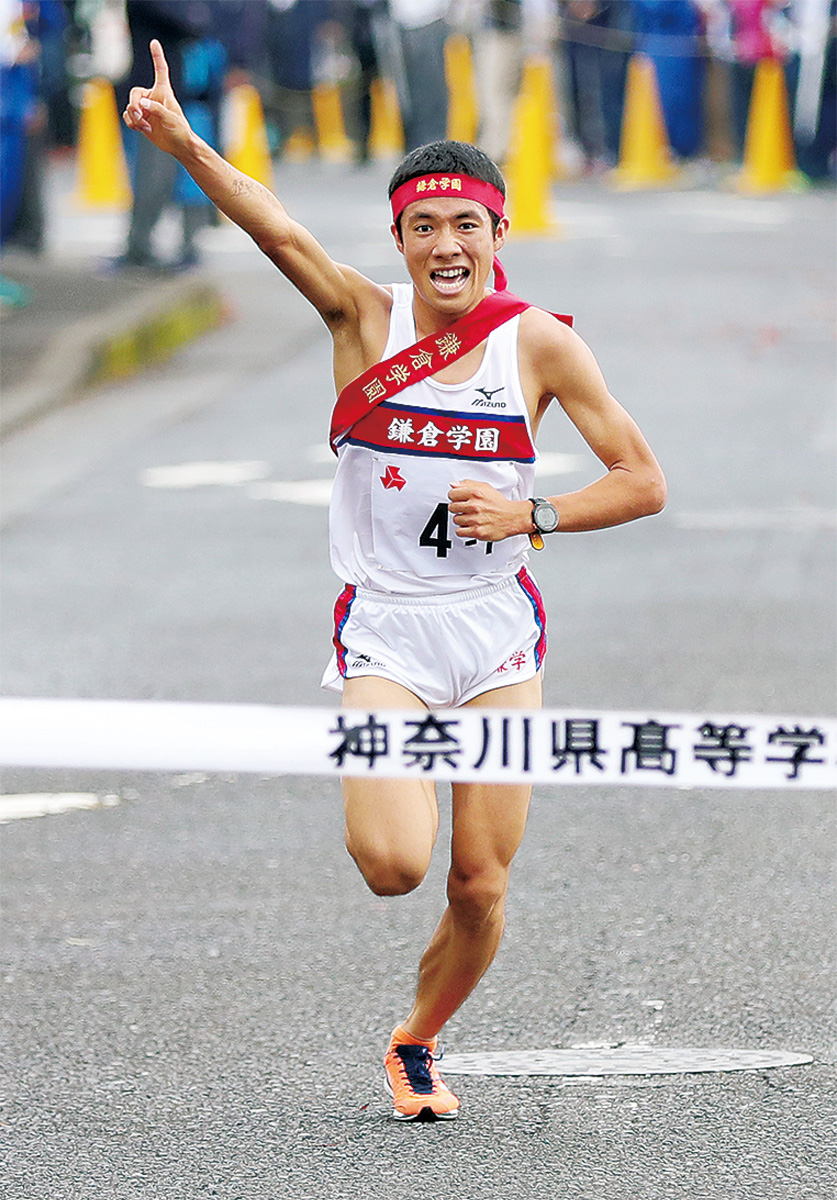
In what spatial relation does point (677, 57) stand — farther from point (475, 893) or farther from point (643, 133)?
point (475, 893)

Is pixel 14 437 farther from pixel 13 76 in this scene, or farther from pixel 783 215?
pixel 783 215

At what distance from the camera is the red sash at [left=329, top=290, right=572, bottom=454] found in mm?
3902

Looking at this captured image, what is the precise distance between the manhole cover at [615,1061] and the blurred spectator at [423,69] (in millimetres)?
21051

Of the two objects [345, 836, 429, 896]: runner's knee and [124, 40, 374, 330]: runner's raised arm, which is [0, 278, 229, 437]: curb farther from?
[345, 836, 429, 896]: runner's knee

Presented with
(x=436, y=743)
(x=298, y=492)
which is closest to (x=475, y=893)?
(x=436, y=743)

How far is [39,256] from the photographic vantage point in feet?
54.7

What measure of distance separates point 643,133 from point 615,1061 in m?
23.6

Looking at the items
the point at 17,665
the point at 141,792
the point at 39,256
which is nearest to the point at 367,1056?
the point at 141,792

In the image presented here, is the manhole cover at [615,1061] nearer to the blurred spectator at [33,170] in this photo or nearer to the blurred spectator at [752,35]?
the blurred spectator at [33,170]

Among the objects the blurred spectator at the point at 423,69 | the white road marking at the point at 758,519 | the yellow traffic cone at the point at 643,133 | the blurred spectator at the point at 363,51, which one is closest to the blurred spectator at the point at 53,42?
the blurred spectator at the point at 423,69

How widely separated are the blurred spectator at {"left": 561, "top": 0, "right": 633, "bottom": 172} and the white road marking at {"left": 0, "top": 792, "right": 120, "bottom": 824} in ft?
73.9

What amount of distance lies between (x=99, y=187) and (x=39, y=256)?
758 centimetres

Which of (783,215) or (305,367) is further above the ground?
(305,367)

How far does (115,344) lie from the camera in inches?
512
